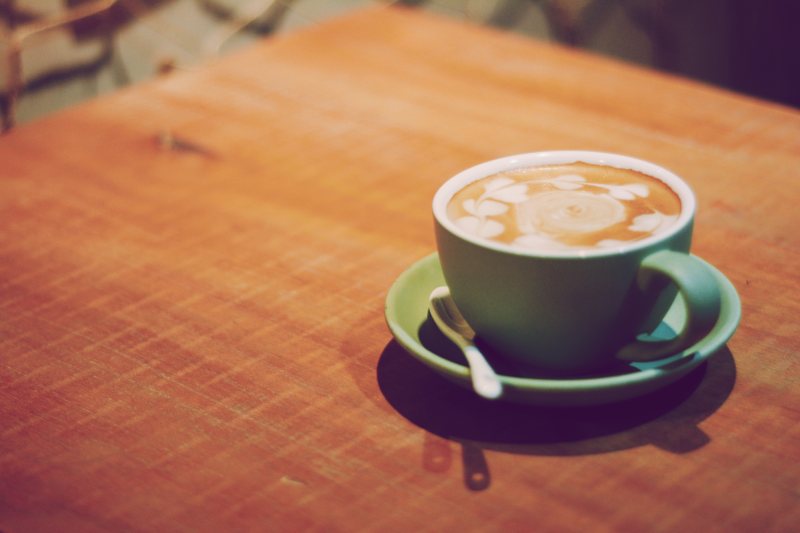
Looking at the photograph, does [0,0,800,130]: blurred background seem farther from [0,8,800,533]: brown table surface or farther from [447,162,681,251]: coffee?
[447,162,681,251]: coffee

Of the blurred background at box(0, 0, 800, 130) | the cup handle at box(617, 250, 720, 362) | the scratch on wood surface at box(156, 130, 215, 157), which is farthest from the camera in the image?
the blurred background at box(0, 0, 800, 130)

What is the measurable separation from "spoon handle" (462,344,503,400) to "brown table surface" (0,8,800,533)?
4cm

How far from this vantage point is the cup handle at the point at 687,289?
18.7 inches

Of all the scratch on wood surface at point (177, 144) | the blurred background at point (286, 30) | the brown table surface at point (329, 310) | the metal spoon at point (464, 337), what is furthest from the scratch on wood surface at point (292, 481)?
the blurred background at point (286, 30)

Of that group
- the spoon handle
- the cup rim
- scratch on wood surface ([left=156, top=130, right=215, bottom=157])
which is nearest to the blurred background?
scratch on wood surface ([left=156, top=130, right=215, bottom=157])

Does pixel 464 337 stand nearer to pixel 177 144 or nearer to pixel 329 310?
pixel 329 310

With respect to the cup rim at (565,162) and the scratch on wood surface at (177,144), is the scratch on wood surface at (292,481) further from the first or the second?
the scratch on wood surface at (177,144)

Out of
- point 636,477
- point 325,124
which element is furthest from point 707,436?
point 325,124

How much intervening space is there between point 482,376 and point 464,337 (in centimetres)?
6

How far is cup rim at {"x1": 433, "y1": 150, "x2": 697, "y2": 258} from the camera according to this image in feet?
1.62

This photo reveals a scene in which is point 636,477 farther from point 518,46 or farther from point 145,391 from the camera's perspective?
point 518,46

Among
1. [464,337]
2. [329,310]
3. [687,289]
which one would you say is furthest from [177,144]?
[687,289]

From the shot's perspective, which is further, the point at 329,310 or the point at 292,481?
the point at 329,310

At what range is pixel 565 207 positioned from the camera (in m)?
0.56
